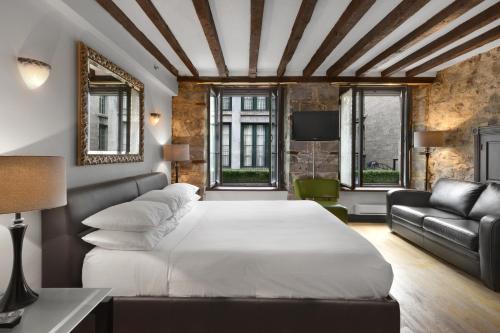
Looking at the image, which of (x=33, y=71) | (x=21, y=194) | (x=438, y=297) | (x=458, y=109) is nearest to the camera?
(x=21, y=194)

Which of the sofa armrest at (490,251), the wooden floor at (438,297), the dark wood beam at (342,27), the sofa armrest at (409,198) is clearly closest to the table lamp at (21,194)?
the wooden floor at (438,297)

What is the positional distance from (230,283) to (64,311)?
2.85 ft

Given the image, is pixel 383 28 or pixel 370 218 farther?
pixel 370 218

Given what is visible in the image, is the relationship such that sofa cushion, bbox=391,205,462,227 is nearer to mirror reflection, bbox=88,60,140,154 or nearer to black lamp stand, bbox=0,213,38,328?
mirror reflection, bbox=88,60,140,154

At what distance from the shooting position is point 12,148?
1.78m

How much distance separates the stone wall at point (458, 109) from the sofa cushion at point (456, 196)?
67cm

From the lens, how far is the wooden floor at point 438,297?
7.16 feet

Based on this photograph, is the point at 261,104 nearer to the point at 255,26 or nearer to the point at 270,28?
the point at 270,28

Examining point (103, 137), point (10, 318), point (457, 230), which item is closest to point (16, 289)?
point (10, 318)

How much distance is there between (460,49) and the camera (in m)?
3.96

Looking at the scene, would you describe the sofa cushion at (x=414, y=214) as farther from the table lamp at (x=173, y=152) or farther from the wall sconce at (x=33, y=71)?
the wall sconce at (x=33, y=71)

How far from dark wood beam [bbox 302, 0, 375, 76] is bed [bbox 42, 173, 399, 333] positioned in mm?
2172

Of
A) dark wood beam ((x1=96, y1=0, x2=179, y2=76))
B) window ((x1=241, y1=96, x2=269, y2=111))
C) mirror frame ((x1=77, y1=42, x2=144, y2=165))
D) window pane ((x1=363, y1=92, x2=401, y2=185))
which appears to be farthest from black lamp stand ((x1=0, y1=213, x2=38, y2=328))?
window pane ((x1=363, y1=92, x2=401, y2=185))

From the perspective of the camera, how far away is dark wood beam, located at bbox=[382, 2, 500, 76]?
9.84 feet
